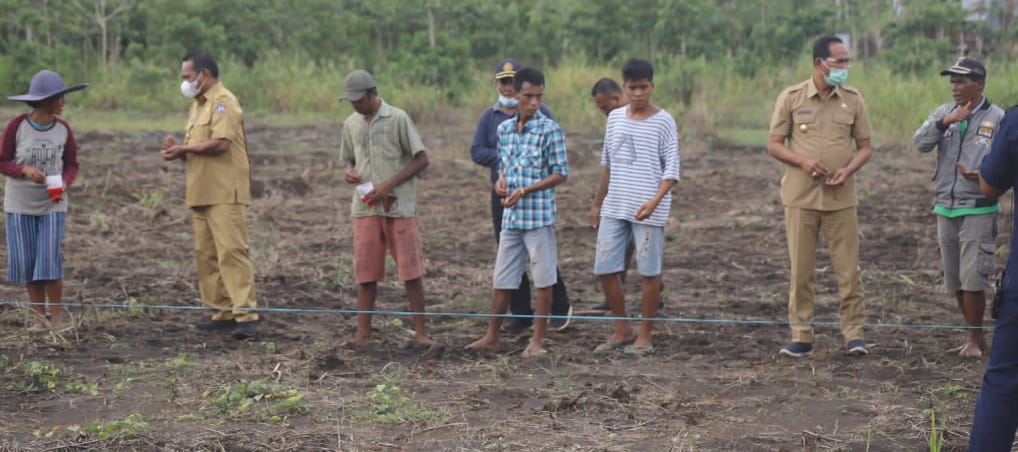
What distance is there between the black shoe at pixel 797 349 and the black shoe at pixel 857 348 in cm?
22

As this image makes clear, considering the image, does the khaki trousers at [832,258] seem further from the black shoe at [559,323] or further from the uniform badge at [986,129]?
the black shoe at [559,323]

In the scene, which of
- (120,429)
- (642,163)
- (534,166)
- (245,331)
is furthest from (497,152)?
(120,429)

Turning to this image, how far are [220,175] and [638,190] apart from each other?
8.16 feet

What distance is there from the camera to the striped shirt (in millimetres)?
6895

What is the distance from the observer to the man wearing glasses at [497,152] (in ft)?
24.6

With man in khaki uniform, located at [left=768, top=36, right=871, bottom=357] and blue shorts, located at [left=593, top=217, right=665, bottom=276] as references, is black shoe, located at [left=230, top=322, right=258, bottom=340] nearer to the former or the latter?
blue shorts, located at [left=593, top=217, right=665, bottom=276]

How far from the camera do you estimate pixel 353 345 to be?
7.08 meters

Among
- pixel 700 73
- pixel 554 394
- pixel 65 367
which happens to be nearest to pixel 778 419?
pixel 554 394

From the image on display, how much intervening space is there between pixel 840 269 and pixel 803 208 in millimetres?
407

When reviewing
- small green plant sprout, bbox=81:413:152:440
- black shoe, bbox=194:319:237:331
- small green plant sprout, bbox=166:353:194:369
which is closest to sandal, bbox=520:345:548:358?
small green plant sprout, bbox=166:353:194:369

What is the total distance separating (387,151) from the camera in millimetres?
7008

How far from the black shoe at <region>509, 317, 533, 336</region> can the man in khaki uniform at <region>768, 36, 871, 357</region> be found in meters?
1.66

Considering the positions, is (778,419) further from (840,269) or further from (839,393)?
(840,269)

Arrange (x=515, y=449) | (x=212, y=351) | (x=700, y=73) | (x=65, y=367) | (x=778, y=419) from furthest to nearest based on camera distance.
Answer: (x=700, y=73)
(x=212, y=351)
(x=65, y=367)
(x=778, y=419)
(x=515, y=449)
